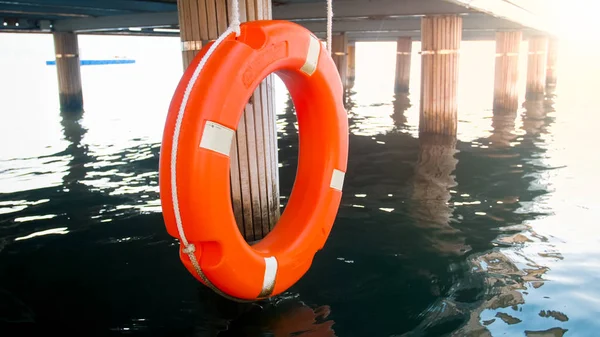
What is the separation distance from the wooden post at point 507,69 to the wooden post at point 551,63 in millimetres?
9526

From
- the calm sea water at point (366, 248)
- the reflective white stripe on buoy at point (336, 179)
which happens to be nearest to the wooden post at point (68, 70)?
the calm sea water at point (366, 248)

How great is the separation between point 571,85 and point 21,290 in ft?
74.9

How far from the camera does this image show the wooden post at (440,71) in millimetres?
9008

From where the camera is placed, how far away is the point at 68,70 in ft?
50.7

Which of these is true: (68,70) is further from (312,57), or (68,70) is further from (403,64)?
(312,57)

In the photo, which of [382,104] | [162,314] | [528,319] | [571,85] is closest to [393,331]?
[528,319]

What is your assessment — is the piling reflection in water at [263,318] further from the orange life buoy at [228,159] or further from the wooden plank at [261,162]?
the wooden plank at [261,162]

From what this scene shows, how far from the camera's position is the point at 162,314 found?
11.1 ft

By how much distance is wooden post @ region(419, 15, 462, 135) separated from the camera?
355 inches

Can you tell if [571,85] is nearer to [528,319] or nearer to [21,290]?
[528,319]

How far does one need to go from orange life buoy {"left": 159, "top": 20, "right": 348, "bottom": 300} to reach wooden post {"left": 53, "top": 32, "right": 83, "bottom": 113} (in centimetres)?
1345

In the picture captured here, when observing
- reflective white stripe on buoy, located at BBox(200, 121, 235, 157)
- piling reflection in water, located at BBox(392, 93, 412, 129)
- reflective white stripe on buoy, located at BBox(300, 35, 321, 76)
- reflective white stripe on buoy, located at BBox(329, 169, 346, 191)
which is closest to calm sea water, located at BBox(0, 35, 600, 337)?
reflective white stripe on buoy, located at BBox(329, 169, 346, 191)

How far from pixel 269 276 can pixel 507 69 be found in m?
12.3

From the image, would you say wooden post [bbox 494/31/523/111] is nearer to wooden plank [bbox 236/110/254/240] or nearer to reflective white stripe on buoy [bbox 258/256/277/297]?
wooden plank [bbox 236/110/254/240]
